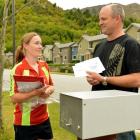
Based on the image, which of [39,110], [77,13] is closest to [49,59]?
[77,13]

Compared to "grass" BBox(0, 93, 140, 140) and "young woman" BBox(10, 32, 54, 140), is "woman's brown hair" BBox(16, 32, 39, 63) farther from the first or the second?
"grass" BBox(0, 93, 140, 140)

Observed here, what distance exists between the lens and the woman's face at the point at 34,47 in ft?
14.5

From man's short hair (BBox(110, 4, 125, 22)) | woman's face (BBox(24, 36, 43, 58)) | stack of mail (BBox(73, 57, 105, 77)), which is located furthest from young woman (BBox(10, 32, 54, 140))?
man's short hair (BBox(110, 4, 125, 22))

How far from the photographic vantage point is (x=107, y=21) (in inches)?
156

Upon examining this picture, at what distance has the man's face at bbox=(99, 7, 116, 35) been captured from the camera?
3.95 metres

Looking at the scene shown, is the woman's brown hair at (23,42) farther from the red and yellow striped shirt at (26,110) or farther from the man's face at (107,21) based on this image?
the man's face at (107,21)

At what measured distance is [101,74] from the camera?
400 centimetres

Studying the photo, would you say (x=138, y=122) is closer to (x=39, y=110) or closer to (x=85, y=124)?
(x=85, y=124)

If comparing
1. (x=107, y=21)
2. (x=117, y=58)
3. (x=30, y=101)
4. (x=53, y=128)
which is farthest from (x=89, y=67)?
(x=53, y=128)

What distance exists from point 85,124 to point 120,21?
1449mm

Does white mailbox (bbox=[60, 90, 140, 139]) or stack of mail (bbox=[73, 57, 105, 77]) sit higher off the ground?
stack of mail (bbox=[73, 57, 105, 77])

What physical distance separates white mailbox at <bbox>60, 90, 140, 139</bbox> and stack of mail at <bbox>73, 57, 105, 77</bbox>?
60 centimetres

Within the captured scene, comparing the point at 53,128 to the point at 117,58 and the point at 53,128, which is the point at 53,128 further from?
the point at 117,58

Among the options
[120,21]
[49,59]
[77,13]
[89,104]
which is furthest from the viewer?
[77,13]
